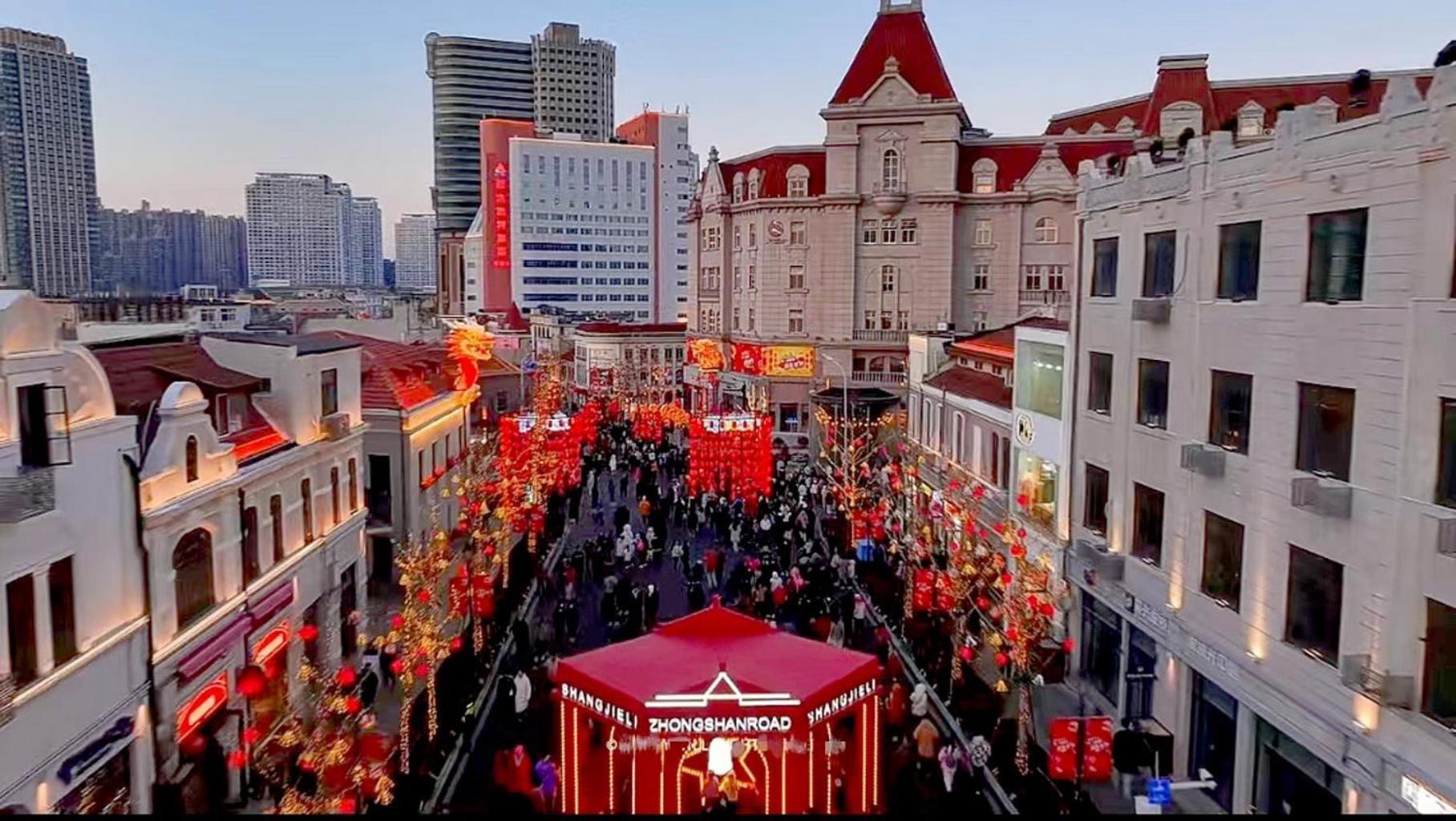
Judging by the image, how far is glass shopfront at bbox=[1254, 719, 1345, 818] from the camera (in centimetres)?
1257

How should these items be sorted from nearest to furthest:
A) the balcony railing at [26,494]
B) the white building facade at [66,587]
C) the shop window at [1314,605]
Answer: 1. the balcony railing at [26,494]
2. the white building facade at [66,587]
3. the shop window at [1314,605]

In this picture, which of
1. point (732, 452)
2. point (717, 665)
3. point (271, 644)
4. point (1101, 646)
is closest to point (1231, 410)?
point (1101, 646)

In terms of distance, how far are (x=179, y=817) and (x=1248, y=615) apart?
14.8 metres

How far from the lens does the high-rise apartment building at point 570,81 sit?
161 metres

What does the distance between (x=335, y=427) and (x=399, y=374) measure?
321 inches

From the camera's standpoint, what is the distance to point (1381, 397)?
38.6 feet

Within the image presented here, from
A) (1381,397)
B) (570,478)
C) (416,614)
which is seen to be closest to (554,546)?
(570,478)

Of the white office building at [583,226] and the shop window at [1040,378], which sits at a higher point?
the white office building at [583,226]

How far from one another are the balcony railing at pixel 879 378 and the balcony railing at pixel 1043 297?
7.13 m

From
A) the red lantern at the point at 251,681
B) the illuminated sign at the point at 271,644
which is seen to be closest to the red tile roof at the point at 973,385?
the illuminated sign at the point at 271,644

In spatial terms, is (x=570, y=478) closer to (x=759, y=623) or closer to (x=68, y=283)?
(x=759, y=623)

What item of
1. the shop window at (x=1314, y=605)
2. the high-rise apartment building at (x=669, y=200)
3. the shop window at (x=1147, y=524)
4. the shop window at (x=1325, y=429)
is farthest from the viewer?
the high-rise apartment building at (x=669, y=200)

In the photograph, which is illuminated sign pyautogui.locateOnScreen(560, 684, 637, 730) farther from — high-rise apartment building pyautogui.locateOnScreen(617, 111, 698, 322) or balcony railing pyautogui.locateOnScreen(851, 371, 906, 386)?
high-rise apartment building pyautogui.locateOnScreen(617, 111, 698, 322)

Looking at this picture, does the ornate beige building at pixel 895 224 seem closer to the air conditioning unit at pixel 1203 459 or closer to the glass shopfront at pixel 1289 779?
the air conditioning unit at pixel 1203 459
